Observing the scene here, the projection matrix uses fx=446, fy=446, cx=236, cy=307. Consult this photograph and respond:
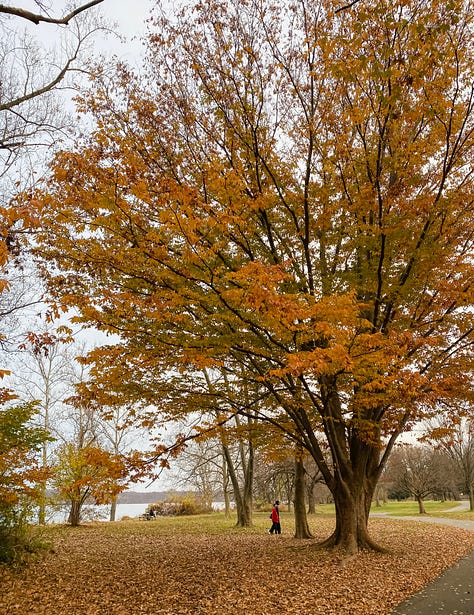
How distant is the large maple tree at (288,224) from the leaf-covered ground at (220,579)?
1672 mm

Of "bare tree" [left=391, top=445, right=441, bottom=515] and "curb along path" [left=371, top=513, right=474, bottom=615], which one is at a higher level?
"bare tree" [left=391, top=445, right=441, bottom=515]

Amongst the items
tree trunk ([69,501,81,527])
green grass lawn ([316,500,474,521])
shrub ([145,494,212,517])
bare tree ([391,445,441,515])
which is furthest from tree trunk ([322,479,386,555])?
shrub ([145,494,212,517])

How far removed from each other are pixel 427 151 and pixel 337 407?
19.8ft

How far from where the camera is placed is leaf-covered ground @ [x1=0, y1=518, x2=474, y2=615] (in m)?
6.68

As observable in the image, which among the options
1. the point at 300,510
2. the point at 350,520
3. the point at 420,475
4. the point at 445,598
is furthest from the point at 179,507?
the point at 445,598

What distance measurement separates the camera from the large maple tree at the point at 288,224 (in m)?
6.68

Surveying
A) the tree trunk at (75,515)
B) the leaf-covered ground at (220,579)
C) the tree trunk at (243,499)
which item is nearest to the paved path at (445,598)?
the leaf-covered ground at (220,579)

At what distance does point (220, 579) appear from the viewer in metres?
8.27

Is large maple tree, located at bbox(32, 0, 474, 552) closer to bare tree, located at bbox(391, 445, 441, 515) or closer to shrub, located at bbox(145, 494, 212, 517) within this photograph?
bare tree, located at bbox(391, 445, 441, 515)

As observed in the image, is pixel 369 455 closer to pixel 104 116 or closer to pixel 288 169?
pixel 288 169

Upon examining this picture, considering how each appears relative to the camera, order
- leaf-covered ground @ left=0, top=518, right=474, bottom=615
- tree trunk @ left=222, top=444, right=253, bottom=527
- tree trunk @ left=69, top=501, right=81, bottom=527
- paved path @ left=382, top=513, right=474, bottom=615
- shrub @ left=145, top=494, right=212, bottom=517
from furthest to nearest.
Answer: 1. shrub @ left=145, top=494, right=212, bottom=517
2. tree trunk @ left=222, top=444, right=253, bottom=527
3. tree trunk @ left=69, top=501, right=81, bottom=527
4. leaf-covered ground @ left=0, top=518, right=474, bottom=615
5. paved path @ left=382, top=513, right=474, bottom=615

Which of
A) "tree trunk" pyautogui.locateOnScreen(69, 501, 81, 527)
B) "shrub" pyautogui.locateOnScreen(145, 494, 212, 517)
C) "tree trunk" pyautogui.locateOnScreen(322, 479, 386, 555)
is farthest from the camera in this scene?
"shrub" pyautogui.locateOnScreen(145, 494, 212, 517)

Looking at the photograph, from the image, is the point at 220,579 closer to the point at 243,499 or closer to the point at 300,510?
the point at 300,510

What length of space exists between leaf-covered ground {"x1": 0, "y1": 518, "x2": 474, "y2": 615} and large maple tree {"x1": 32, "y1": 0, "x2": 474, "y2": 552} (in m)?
1.67
